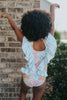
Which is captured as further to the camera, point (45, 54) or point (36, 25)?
point (45, 54)

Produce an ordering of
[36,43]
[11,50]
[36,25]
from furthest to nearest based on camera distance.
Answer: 1. [11,50]
2. [36,43]
3. [36,25]

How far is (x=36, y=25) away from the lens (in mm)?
2381

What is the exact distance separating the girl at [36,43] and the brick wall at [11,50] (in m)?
0.93

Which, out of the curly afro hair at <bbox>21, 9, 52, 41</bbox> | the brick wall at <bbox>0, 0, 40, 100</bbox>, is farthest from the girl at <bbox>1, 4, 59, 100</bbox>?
the brick wall at <bbox>0, 0, 40, 100</bbox>

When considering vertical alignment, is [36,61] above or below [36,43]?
below

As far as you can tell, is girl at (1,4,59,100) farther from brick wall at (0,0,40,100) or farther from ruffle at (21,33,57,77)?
brick wall at (0,0,40,100)

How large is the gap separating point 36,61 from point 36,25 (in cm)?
44

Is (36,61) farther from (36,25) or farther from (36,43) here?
(36,25)

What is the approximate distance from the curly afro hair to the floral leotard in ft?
0.28

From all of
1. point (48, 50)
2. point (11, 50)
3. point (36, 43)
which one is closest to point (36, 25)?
point (36, 43)

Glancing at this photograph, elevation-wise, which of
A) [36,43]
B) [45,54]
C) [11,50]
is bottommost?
[11,50]

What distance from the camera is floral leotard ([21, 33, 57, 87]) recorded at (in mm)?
2492

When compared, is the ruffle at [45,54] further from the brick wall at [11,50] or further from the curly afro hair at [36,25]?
the brick wall at [11,50]

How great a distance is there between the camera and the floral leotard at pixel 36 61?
98.1 inches
